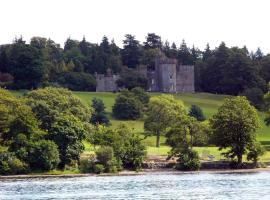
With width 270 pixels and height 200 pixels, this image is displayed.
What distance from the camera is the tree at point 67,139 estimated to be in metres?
87.0

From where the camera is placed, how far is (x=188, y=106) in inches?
6280

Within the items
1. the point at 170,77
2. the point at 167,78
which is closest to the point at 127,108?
the point at 167,78

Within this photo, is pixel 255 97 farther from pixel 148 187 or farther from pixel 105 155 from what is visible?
pixel 148 187

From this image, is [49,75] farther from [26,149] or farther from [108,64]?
[26,149]

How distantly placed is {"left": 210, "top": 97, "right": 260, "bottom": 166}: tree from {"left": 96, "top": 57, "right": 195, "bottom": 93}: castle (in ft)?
303

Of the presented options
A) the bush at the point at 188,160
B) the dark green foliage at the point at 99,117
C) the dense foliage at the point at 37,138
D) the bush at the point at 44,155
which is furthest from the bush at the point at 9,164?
the dark green foliage at the point at 99,117

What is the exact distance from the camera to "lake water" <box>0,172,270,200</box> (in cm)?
5750

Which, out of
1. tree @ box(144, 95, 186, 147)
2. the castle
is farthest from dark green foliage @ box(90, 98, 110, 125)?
the castle

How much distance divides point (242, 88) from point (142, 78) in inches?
889

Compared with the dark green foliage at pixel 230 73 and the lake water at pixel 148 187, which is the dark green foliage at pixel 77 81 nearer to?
the dark green foliage at pixel 230 73

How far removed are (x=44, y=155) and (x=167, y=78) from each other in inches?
4227

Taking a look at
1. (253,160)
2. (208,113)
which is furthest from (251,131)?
(208,113)

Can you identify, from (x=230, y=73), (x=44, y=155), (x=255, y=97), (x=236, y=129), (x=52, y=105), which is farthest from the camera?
(x=230, y=73)

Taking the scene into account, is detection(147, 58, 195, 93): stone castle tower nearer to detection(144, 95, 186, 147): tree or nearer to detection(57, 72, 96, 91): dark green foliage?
detection(57, 72, 96, 91): dark green foliage
